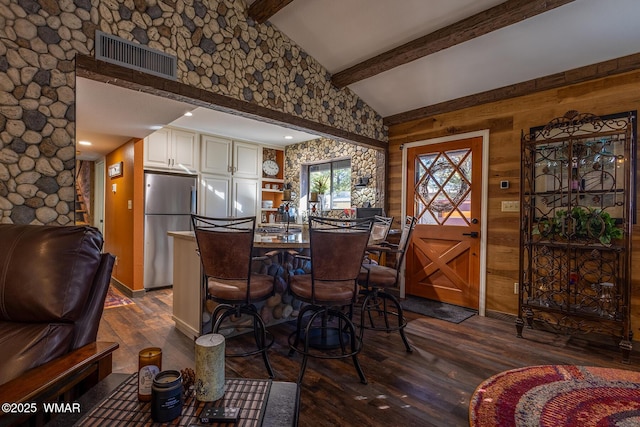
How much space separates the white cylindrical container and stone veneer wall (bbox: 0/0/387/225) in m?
1.76

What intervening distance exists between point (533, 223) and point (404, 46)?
7.57 ft

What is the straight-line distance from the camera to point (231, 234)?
6.75 feet

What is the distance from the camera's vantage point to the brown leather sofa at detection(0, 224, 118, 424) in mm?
1079

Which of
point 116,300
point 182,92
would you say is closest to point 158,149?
point 116,300

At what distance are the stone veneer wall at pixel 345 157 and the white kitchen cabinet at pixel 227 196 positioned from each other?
88cm

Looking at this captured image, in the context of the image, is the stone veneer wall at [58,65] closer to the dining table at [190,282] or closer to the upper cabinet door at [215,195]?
the dining table at [190,282]

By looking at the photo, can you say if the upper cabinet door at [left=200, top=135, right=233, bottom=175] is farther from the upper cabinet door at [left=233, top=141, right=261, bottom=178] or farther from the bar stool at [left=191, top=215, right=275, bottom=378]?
the bar stool at [left=191, top=215, right=275, bottom=378]

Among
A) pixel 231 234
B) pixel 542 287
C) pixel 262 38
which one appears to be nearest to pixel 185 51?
pixel 262 38

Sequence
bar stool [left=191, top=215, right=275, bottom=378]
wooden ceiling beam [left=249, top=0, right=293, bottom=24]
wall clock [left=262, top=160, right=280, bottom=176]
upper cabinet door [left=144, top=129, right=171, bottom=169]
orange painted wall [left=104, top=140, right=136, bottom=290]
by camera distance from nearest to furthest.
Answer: bar stool [left=191, top=215, right=275, bottom=378] < wooden ceiling beam [left=249, top=0, right=293, bottom=24] < orange painted wall [left=104, top=140, right=136, bottom=290] < upper cabinet door [left=144, top=129, right=171, bottom=169] < wall clock [left=262, top=160, right=280, bottom=176]

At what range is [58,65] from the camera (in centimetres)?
206

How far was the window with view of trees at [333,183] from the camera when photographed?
18.8ft

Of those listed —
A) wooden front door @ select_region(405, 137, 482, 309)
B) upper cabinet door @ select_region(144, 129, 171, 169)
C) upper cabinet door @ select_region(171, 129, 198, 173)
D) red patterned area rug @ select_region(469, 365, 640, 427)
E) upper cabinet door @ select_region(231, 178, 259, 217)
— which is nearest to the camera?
red patterned area rug @ select_region(469, 365, 640, 427)

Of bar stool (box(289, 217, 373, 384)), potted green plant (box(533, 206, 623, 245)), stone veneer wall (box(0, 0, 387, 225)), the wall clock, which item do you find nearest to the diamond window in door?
potted green plant (box(533, 206, 623, 245))

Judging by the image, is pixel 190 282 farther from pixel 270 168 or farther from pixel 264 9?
pixel 270 168
